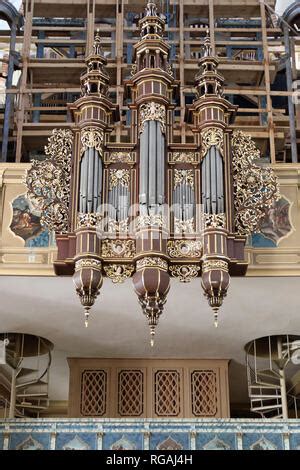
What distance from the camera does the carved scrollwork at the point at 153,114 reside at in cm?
1538

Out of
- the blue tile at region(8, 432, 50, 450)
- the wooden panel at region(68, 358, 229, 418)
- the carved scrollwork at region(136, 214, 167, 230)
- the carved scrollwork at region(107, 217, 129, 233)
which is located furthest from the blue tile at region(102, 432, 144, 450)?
the carved scrollwork at region(136, 214, 167, 230)

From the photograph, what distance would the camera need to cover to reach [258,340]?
19.0 m

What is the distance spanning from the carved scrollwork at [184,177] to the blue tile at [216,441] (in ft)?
14.2

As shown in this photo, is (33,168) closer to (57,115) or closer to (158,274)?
(158,274)

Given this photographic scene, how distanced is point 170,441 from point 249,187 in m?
4.56

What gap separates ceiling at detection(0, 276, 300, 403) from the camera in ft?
53.1

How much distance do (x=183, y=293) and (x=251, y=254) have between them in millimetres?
1553

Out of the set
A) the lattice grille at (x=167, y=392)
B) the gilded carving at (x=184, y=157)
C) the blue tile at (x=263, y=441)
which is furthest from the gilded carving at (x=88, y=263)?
the lattice grille at (x=167, y=392)

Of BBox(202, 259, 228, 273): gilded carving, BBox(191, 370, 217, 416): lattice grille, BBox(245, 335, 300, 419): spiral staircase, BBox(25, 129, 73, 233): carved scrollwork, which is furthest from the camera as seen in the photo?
BBox(191, 370, 217, 416): lattice grille

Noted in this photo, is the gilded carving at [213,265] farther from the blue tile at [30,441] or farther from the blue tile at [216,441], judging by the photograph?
the blue tile at [30,441]

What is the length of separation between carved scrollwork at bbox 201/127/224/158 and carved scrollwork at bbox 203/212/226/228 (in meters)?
1.22

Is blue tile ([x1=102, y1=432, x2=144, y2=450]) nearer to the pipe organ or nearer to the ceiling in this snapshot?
the pipe organ
